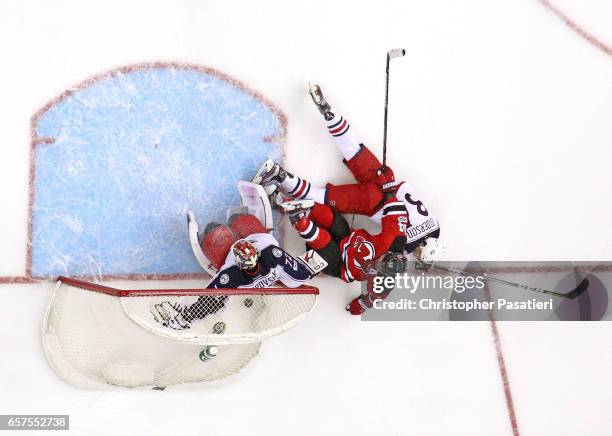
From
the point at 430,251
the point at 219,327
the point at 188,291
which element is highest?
the point at 430,251

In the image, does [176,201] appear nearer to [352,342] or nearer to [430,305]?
[352,342]

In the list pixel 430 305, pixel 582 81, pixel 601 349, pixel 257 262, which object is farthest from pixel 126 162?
pixel 601 349

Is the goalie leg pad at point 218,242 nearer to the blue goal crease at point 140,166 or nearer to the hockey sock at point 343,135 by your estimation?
the blue goal crease at point 140,166

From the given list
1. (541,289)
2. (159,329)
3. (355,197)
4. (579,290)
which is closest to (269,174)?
(355,197)

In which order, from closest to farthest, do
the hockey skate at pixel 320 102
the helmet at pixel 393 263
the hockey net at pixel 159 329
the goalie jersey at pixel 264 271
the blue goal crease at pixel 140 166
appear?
the hockey net at pixel 159 329, the goalie jersey at pixel 264 271, the helmet at pixel 393 263, the blue goal crease at pixel 140 166, the hockey skate at pixel 320 102

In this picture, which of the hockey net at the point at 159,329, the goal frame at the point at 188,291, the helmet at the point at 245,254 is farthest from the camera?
the helmet at the point at 245,254

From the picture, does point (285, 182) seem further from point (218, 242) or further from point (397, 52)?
point (397, 52)

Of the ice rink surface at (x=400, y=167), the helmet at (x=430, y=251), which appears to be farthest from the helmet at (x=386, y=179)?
the helmet at (x=430, y=251)
